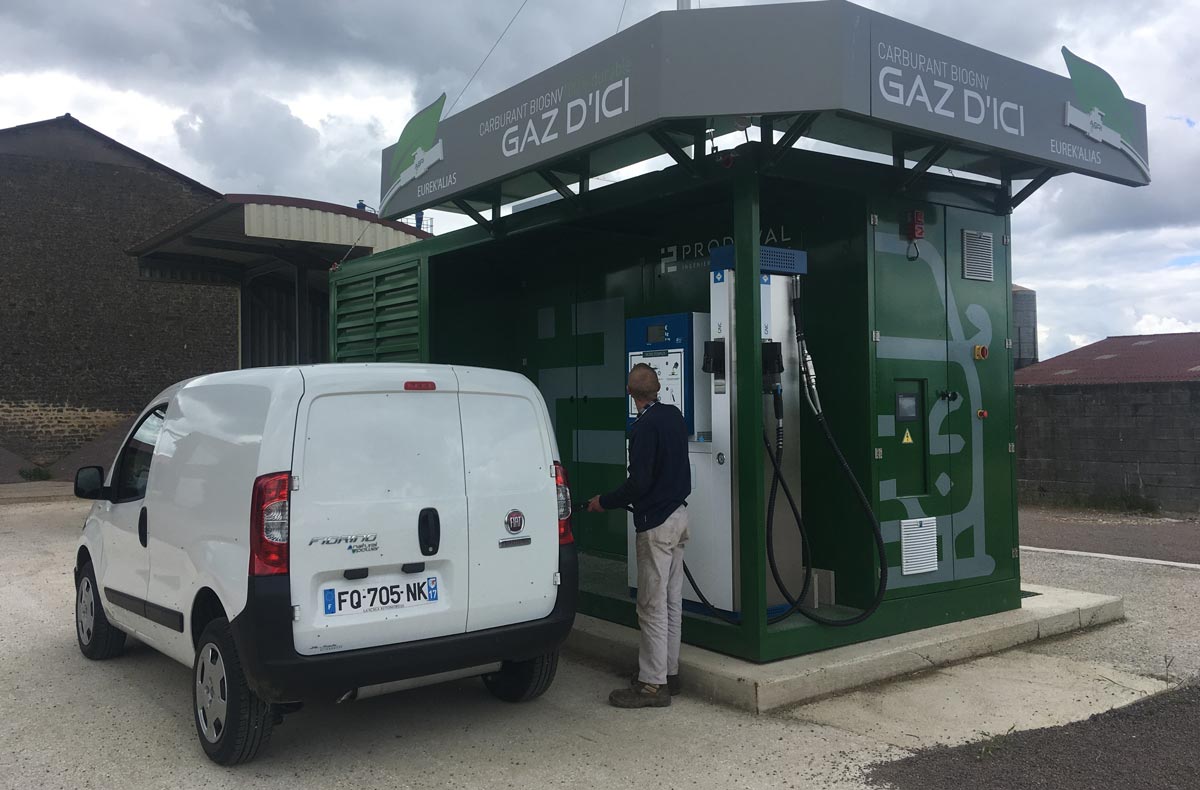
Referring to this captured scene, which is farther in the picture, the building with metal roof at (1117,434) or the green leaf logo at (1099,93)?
the building with metal roof at (1117,434)

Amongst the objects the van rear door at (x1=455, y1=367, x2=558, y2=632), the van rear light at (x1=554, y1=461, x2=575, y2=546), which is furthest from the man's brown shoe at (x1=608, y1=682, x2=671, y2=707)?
the van rear light at (x1=554, y1=461, x2=575, y2=546)

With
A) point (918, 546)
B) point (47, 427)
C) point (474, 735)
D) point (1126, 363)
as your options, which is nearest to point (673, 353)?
point (918, 546)

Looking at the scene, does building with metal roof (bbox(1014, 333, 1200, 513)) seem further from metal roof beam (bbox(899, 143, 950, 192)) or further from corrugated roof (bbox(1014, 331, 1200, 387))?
metal roof beam (bbox(899, 143, 950, 192))

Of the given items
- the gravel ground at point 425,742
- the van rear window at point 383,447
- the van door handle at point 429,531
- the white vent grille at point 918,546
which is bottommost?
the gravel ground at point 425,742

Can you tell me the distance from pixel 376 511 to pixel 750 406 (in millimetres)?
2221

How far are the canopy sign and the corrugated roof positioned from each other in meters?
7.74

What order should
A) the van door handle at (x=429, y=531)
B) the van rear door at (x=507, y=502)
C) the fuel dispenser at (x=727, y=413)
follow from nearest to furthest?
the van door handle at (x=429, y=531) → the van rear door at (x=507, y=502) → the fuel dispenser at (x=727, y=413)

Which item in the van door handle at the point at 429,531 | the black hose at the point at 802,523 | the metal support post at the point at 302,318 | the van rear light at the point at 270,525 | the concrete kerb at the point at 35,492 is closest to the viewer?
the van rear light at the point at 270,525

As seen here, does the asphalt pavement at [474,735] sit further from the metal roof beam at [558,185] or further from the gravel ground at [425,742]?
the metal roof beam at [558,185]

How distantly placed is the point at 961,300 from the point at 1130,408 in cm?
760

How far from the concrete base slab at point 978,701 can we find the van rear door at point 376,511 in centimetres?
207

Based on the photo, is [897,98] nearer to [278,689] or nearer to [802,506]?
[802,506]

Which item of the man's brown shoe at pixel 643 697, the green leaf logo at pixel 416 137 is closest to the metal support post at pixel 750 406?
the man's brown shoe at pixel 643 697

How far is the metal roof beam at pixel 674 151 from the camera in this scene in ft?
17.2
